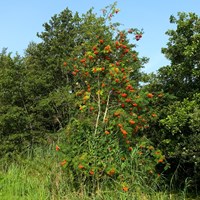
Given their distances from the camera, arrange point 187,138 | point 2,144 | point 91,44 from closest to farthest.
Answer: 1. point 91,44
2. point 187,138
3. point 2,144

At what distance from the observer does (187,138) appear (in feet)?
31.4

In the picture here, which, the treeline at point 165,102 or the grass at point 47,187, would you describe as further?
the treeline at point 165,102

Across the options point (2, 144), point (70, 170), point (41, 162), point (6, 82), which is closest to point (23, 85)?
point (6, 82)

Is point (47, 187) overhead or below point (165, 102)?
below

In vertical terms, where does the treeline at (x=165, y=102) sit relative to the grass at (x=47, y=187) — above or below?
above

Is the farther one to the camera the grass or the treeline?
the treeline

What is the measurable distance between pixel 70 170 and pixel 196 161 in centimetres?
377

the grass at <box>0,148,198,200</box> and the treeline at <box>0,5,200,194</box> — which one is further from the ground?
the treeline at <box>0,5,200,194</box>

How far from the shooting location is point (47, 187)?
22.5 feet

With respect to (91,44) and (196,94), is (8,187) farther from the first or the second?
(196,94)

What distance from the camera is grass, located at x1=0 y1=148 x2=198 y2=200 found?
598 centimetres

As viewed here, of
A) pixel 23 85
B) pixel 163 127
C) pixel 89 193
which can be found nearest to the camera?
pixel 89 193

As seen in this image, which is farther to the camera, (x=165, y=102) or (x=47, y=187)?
(x=165, y=102)

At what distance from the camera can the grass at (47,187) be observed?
19.6 ft
